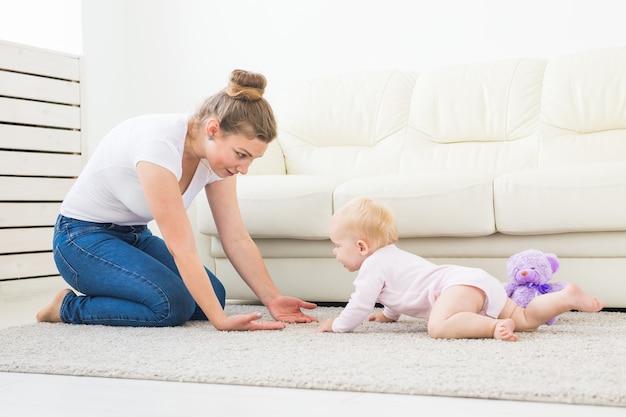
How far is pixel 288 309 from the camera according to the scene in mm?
2299

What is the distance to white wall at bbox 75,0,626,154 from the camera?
3.58 meters

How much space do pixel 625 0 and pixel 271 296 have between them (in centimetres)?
211

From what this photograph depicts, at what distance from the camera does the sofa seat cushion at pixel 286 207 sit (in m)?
2.63

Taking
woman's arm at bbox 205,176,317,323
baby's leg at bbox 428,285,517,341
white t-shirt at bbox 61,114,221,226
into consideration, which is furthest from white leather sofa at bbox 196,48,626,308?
baby's leg at bbox 428,285,517,341

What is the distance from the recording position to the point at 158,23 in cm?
454

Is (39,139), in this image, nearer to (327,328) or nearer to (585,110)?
(327,328)

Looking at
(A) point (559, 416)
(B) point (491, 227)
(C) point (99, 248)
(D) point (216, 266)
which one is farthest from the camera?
(D) point (216, 266)

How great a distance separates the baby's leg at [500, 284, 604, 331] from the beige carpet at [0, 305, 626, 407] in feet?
0.13

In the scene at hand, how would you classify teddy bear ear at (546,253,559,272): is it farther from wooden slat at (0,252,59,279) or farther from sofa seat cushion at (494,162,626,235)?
A: wooden slat at (0,252,59,279)

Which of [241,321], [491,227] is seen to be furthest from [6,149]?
[491,227]

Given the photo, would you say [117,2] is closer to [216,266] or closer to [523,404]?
[216,266]

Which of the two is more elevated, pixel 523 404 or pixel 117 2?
pixel 117 2

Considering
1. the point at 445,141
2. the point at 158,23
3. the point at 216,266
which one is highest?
the point at 158,23

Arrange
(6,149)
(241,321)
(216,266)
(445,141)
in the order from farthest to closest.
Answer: (6,149) → (445,141) → (216,266) → (241,321)
